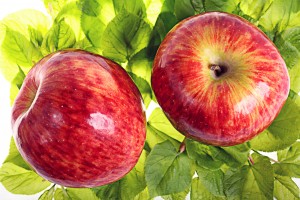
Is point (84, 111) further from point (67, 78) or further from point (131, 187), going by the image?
point (131, 187)

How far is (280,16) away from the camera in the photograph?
59 cm

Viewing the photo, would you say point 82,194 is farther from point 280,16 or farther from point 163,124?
point 280,16

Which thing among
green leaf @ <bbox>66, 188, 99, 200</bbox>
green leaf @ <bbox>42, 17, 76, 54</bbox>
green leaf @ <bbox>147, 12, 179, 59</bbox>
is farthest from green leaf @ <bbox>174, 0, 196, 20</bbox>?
green leaf @ <bbox>66, 188, 99, 200</bbox>

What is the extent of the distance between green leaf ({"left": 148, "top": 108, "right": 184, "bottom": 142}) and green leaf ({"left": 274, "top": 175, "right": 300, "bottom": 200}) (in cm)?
14

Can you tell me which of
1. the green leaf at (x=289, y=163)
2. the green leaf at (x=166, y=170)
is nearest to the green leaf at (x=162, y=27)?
the green leaf at (x=166, y=170)

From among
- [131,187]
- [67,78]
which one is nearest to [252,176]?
[131,187]

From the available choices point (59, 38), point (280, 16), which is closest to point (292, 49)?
point (280, 16)

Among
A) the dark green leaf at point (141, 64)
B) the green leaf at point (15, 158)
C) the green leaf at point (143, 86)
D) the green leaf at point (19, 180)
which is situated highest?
the dark green leaf at point (141, 64)

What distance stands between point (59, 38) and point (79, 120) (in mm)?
130

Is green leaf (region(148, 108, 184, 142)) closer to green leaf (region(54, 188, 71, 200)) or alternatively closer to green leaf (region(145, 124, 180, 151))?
green leaf (region(145, 124, 180, 151))

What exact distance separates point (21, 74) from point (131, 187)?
17cm

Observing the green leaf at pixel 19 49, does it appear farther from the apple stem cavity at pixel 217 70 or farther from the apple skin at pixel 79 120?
the apple stem cavity at pixel 217 70

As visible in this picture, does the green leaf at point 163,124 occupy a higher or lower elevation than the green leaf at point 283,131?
lower

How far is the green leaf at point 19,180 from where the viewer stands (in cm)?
63
